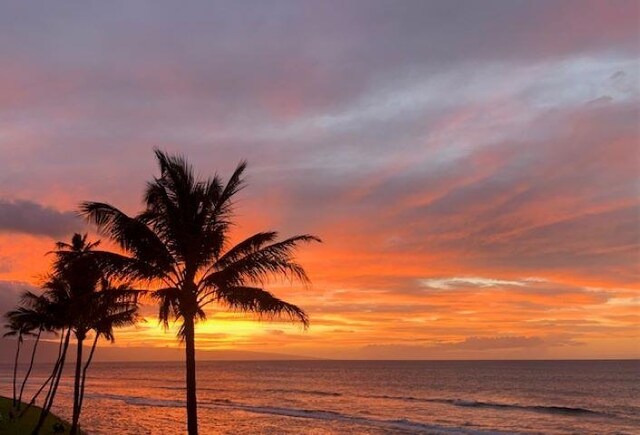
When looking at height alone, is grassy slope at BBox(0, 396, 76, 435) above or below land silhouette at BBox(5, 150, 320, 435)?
below

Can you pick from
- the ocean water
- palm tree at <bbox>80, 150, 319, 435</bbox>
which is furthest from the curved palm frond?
the ocean water

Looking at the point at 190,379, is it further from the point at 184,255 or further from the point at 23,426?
the point at 23,426

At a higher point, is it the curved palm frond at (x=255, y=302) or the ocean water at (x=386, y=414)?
the curved palm frond at (x=255, y=302)

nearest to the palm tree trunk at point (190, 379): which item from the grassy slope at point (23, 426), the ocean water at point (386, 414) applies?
the grassy slope at point (23, 426)

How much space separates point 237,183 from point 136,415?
3733cm

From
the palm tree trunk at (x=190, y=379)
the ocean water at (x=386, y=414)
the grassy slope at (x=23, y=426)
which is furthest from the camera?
the ocean water at (x=386, y=414)

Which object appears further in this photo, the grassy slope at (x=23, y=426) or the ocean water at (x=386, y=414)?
the ocean water at (x=386, y=414)

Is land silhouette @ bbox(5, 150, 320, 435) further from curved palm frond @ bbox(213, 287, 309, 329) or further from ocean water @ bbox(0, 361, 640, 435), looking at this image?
ocean water @ bbox(0, 361, 640, 435)

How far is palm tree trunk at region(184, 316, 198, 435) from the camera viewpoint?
14.9 m

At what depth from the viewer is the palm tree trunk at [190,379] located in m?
14.9

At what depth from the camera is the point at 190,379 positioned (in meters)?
15.0

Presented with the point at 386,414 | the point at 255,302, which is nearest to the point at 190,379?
the point at 255,302

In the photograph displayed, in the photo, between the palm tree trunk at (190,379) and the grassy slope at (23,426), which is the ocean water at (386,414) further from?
the palm tree trunk at (190,379)

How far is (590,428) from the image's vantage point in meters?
47.3
